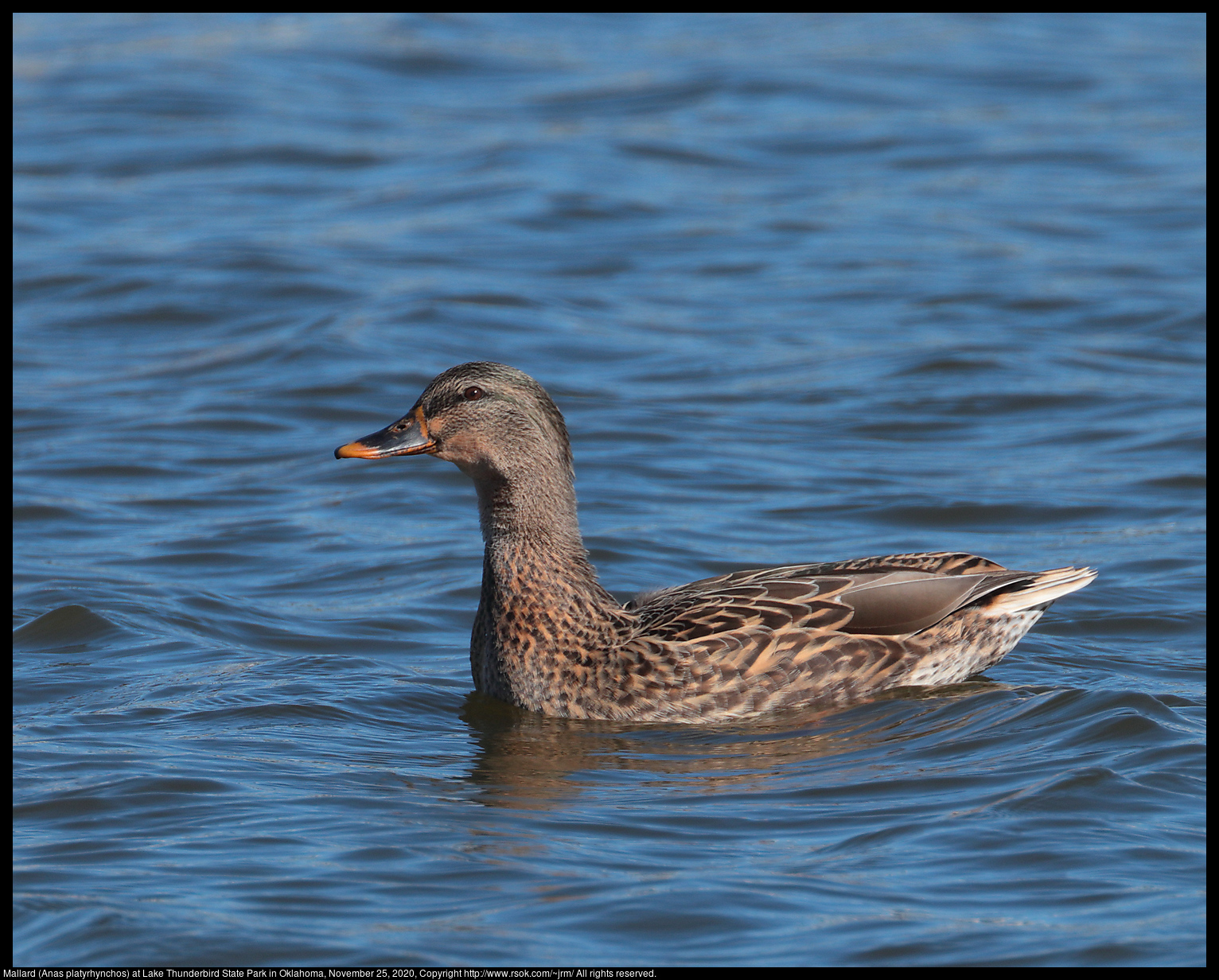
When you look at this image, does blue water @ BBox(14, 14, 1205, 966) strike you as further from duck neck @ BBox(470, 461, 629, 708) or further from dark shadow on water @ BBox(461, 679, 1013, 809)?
duck neck @ BBox(470, 461, 629, 708)

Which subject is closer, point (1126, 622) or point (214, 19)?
point (1126, 622)

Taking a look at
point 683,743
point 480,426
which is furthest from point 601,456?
point 683,743

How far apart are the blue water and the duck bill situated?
1148 mm

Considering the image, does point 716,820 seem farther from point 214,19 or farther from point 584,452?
point 214,19

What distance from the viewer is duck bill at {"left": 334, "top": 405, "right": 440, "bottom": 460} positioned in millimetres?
8484

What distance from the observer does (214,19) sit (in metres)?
26.0

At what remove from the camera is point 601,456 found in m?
12.9

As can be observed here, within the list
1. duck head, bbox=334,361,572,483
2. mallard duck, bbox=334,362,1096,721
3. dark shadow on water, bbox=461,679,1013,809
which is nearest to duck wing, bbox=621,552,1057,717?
mallard duck, bbox=334,362,1096,721

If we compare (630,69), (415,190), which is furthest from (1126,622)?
(630,69)

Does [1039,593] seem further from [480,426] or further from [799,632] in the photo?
[480,426]

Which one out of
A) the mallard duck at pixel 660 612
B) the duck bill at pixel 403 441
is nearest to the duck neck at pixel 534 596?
the mallard duck at pixel 660 612

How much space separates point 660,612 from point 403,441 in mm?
1398
